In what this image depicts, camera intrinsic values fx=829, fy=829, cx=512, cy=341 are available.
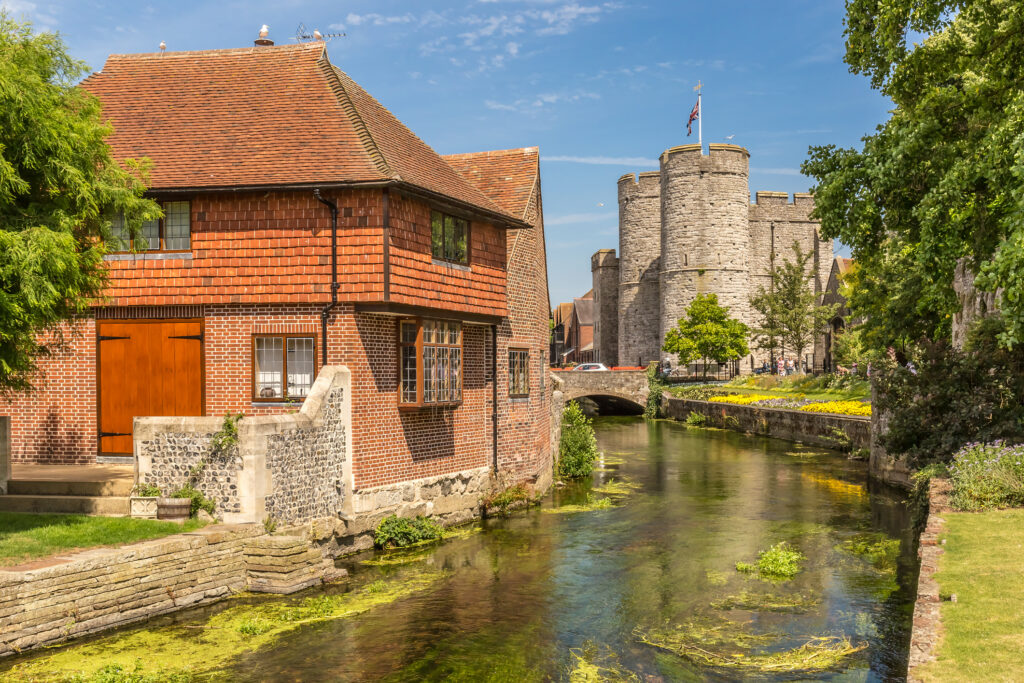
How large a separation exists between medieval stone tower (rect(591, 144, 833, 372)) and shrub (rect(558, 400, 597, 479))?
4127 cm

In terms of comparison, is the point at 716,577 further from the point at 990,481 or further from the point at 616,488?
the point at 616,488

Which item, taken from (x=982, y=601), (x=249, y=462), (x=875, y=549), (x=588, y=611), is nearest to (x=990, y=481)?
(x=875, y=549)

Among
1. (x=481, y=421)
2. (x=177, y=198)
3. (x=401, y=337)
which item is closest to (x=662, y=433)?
(x=481, y=421)

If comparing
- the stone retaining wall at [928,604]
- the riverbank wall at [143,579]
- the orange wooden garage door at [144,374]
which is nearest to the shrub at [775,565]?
the stone retaining wall at [928,604]

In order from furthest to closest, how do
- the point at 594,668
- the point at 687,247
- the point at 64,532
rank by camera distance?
the point at 687,247, the point at 64,532, the point at 594,668

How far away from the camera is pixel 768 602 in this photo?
43.1 feet

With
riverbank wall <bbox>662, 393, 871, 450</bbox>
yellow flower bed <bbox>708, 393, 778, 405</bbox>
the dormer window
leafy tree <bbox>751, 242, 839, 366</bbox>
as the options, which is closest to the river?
the dormer window

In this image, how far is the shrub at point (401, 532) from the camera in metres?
16.5

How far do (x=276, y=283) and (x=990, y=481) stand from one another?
1308 centimetres

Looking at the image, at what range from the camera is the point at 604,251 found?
83.1m

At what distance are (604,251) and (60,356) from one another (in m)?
Result: 68.9

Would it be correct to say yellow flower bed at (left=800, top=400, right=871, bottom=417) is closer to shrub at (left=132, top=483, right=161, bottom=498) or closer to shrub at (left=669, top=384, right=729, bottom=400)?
shrub at (left=669, top=384, right=729, bottom=400)

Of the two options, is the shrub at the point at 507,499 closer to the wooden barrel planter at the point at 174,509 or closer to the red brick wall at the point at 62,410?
the wooden barrel planter at the point at 174,509

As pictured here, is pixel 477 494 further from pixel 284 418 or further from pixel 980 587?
pixel 980 587
